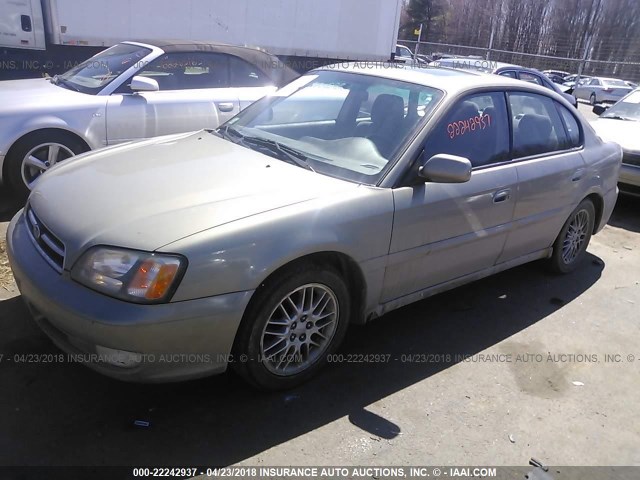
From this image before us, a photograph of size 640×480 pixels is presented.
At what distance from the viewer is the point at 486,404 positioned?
10.00ft

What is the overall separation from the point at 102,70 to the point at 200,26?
6.16 m

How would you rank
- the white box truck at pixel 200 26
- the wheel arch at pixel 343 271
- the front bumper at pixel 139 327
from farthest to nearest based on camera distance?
the white box truck at pixel 200 26 → the wheel arch at pixel 343 271 → the front bumper at pixel 139 327

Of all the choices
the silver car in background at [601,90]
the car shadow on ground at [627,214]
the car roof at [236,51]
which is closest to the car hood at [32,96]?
the car roof at [236,51]

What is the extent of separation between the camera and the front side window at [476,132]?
3346mm

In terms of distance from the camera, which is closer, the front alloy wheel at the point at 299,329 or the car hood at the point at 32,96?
the front alloy wheel at the point at 299,329

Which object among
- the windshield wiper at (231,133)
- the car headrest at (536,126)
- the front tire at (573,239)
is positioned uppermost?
the car headrest at (536,126)

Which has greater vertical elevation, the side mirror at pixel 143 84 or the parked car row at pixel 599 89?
the side mirror at pixel 143 84

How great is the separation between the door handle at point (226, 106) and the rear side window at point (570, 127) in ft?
10.9

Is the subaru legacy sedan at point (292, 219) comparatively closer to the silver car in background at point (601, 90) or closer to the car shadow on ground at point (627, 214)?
the car shadow on ground at point (627, 214)

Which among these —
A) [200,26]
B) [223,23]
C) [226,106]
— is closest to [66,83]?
[226,106]

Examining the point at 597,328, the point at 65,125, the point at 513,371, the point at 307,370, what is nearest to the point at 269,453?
the point at 307,370

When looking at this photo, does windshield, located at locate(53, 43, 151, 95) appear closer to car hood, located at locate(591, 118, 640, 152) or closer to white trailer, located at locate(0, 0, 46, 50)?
white trailer, located at locate(0, 0, 46, 50)

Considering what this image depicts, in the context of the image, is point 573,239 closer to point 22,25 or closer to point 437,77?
point 437,77

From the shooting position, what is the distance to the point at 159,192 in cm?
278
